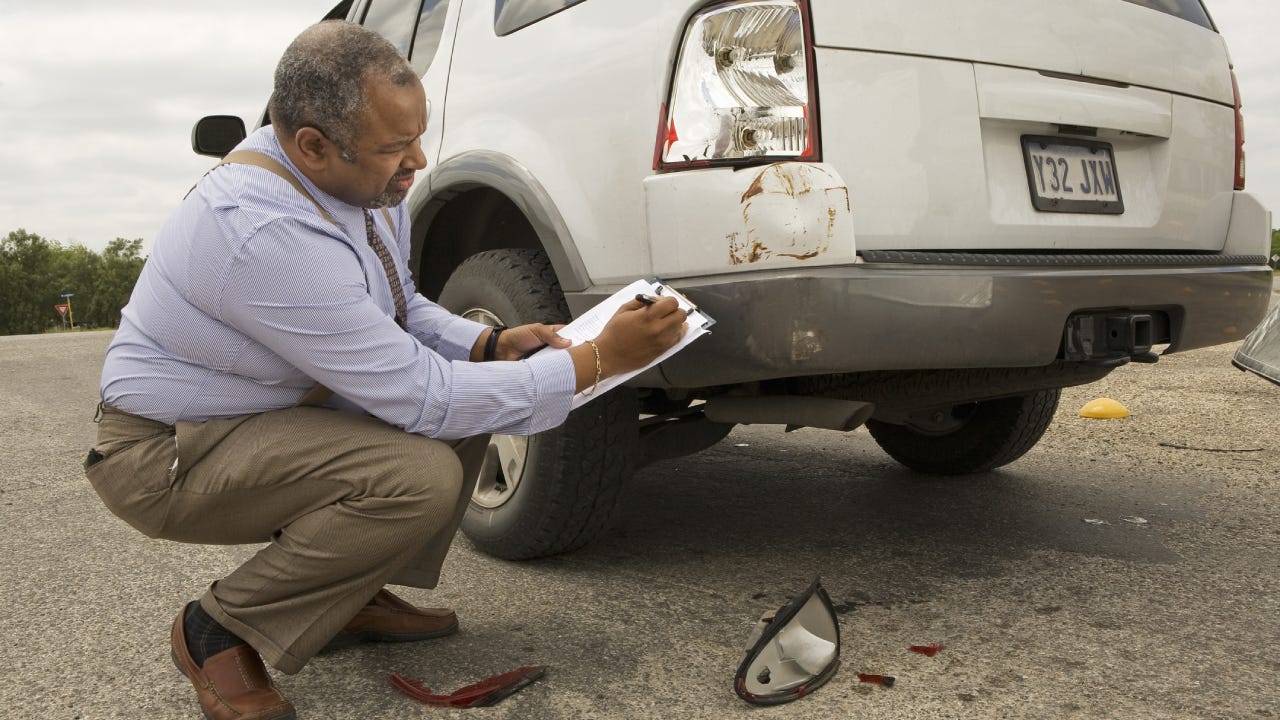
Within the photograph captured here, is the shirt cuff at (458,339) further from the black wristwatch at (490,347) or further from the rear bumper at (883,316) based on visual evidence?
the rear bumper at (883,316)

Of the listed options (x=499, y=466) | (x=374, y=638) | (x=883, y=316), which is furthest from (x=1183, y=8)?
(x=374, y=638)

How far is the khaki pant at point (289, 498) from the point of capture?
73.9 inches

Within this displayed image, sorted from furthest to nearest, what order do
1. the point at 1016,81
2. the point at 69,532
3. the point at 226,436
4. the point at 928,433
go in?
the point at 928,433 < the point at 69,532 < the point at 1016,81 < the point at 226,436

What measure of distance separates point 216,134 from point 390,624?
228cm

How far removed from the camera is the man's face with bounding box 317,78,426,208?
1.86 meters

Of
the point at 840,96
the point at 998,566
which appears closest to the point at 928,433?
the point at 998,566

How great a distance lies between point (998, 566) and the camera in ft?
9.03

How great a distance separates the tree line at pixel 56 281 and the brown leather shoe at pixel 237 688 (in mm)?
82825

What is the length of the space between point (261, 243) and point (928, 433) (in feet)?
8.78

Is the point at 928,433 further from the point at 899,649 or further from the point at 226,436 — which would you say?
the point at 226,436

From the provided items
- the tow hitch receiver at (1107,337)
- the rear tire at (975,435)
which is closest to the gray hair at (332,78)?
the tow hitch receiver at (1107,337)

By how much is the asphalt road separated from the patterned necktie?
0.74 m

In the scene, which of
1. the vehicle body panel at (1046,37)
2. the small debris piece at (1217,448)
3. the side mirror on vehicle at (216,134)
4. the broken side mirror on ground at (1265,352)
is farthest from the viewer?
the small debris piece at (1217,448)

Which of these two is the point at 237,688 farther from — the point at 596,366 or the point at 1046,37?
the point at 1046,37
